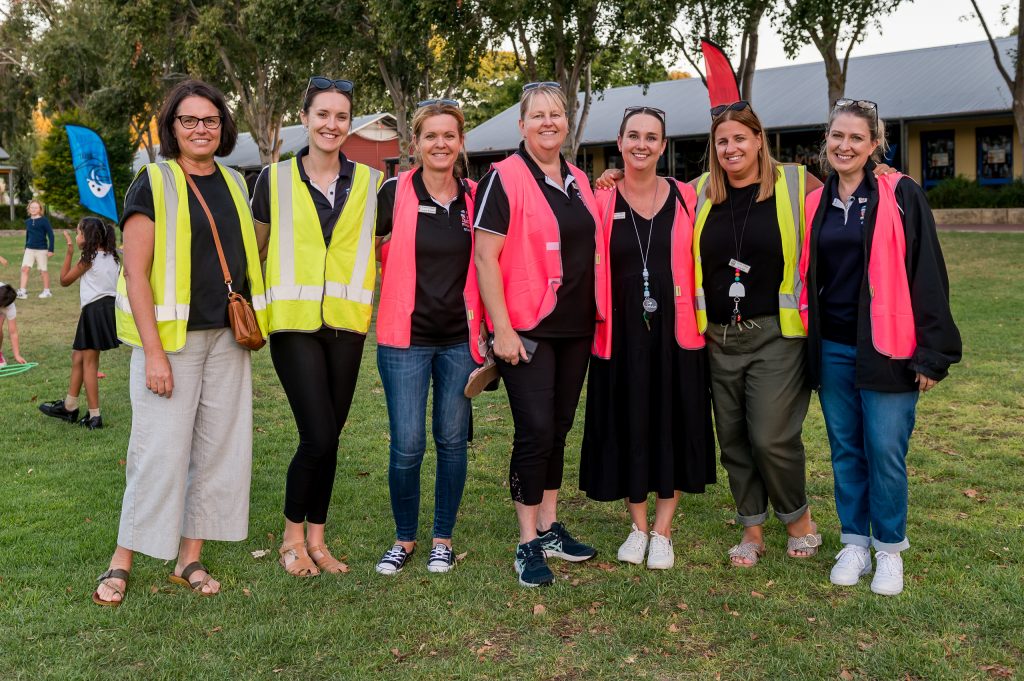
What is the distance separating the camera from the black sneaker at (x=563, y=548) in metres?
4.63

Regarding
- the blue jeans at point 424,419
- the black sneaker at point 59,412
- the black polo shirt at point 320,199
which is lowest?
the black sneaker at point 59,412

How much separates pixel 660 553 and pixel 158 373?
2398 millimetres

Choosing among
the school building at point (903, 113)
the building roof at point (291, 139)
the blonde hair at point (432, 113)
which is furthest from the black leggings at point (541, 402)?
the building roof at point (291, 139)

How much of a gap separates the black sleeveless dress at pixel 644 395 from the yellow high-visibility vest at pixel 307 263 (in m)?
1.15

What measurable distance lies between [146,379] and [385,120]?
50011mm

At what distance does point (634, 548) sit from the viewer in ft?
15.2

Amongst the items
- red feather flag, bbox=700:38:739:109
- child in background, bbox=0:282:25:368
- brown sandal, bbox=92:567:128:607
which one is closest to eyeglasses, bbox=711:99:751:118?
red feather flag, bbox=700:38:739:109

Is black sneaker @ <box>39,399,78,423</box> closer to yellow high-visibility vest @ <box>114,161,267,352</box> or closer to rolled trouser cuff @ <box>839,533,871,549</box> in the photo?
yellow high-visibility vest @ <box>114,161,267,352</box>

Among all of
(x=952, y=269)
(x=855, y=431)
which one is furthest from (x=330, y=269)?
(x=952, y=269)

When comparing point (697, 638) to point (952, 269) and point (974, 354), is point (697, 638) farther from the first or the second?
point (952, 269)

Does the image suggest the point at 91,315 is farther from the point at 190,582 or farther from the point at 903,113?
the point at 903,113

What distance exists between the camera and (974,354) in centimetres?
984

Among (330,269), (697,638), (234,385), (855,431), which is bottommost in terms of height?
(697,638)

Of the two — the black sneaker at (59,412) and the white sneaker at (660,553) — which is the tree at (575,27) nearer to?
the black sneaker at (59,412)
